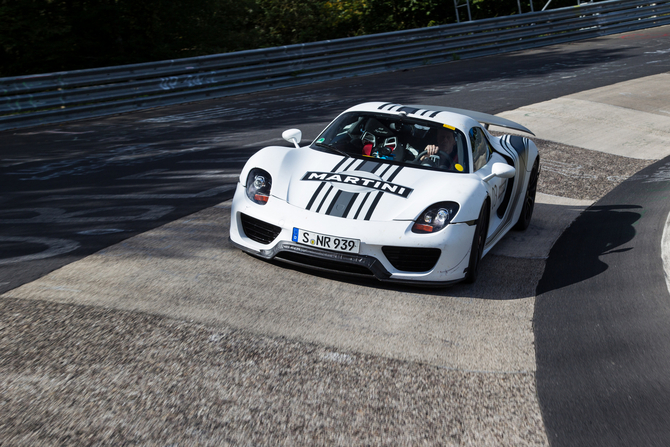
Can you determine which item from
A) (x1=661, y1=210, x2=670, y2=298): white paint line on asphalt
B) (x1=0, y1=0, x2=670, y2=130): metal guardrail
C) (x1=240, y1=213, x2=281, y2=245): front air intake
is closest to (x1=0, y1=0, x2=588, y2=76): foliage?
(x1=0, y1=0, x2=670, y2=130): metal guardrail

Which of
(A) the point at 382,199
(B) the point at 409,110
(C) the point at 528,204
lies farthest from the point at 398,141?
(C) the point at 528,204

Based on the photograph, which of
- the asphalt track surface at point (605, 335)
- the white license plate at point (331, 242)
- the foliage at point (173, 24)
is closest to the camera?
the asphalt track surface at point (605, 335)

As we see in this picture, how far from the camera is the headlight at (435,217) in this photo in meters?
4.82

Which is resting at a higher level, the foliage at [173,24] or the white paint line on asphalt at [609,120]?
the foliage at [173,24]

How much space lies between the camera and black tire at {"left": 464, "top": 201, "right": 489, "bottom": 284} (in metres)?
5.02

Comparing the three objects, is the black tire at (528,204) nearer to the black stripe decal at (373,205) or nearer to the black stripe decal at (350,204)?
the black stripe decal at (373,205)

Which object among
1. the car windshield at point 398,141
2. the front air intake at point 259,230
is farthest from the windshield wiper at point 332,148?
the front air intake at point 259,230

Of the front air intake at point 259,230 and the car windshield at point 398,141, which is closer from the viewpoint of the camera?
the front air intake at point 259,230

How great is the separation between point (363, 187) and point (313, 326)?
1.32 metres

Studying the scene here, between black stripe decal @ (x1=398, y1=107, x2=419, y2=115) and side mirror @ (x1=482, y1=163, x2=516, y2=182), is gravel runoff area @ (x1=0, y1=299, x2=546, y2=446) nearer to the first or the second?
Answer: side mirror @ (x1=482, y1=163, x2=516, y2=182)

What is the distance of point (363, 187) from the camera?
5066 millimetres

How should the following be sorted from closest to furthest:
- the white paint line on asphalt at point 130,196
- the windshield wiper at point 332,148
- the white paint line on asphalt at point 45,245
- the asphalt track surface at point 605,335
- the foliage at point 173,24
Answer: the asphalt track surface at point 605,335 < the white paint line on asphalt at point 45,245 < the windshield wiper at point 332,148 < the white paint line on asphalt at point 130,196 < the foliage at point 173,24

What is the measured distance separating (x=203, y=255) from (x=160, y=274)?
55 centimetres

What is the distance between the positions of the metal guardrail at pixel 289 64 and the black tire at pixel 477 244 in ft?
32.0
